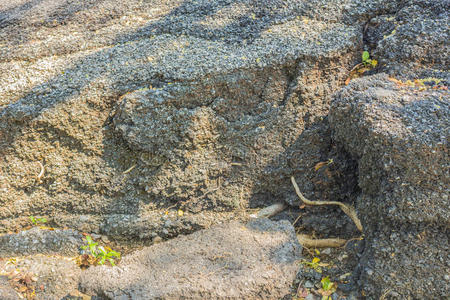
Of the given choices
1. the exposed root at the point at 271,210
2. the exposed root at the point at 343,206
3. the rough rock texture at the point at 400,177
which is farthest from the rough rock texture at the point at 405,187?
the exposed root at the point at 271,210

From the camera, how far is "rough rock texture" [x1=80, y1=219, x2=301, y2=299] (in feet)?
6.41

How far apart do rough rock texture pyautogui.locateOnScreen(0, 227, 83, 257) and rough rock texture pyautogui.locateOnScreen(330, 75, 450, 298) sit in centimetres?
157

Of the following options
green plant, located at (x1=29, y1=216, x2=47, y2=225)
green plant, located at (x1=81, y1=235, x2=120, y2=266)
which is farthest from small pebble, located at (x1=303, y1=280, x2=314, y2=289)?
green plant, located at (x1=29, y1=216, x2=47, y2=225)

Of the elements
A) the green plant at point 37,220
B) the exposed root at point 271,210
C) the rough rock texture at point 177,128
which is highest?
the rough rock texture at point 177,128

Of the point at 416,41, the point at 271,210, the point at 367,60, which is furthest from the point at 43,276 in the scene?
the point at 416,41

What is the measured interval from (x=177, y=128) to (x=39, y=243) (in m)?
1.01

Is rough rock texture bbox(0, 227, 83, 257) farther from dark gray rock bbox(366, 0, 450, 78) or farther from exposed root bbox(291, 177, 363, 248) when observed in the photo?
dark gray rock bbox(366, 0, 450, 78)

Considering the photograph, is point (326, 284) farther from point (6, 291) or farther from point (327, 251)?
point (6, 291)

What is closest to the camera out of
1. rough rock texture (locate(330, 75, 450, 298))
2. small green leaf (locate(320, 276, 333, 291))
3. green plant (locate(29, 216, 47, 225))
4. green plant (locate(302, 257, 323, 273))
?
rough rock texture (locate(330, 75, 450, 298))

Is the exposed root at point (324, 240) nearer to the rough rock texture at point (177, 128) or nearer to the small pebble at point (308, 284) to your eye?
the rough rock texture at point (177, 128)

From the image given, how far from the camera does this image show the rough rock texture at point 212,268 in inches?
76.9

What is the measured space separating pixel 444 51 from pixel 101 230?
2162 millimetres

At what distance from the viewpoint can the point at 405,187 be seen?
1.89m

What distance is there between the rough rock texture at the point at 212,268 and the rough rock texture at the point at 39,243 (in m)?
0.35
